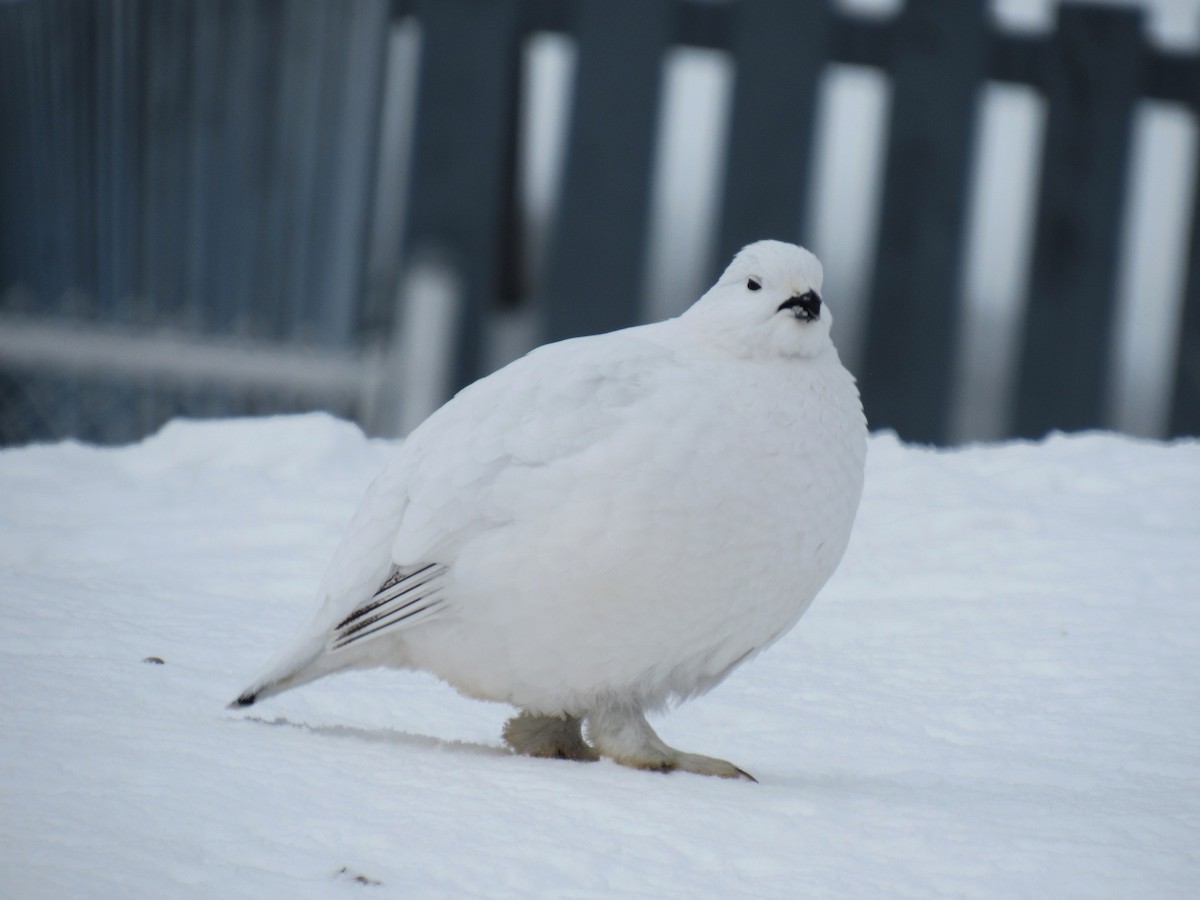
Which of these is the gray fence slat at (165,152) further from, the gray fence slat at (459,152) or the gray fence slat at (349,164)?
the gray fence slat at (459,152)

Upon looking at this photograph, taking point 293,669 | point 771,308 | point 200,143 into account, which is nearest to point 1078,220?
point 200,143

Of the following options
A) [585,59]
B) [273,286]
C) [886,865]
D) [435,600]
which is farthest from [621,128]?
[886,865]

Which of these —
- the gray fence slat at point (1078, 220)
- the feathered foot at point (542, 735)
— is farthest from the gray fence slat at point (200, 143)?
the feathered foot at point (542, 735)

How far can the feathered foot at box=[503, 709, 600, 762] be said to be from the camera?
6.44 feet

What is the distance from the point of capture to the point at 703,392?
1.84m

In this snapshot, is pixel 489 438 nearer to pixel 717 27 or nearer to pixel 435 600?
pixel 435 600

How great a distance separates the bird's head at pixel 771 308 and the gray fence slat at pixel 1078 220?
3.64m

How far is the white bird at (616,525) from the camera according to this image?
5.75 ft

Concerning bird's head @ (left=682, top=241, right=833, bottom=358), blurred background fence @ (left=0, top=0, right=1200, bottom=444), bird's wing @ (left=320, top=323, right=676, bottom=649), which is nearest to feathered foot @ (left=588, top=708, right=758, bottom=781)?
bird's wing @ (left=320, top=323, right=676, bottom=649)

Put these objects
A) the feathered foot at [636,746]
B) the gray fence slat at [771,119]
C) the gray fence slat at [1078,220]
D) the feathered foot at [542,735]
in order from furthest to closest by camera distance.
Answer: the gray fence slat at [1078,220], the gray fence slat at [771,119], the feathered foot at [542,735], the feathered foot at [636,746]

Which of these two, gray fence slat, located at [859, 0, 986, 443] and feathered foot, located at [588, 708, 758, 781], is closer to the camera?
feathered foot, located at [588, 708, 758, 781]

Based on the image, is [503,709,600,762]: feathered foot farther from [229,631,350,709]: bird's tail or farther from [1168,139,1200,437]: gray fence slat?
[1168,139,1200,437]: gray fence slat

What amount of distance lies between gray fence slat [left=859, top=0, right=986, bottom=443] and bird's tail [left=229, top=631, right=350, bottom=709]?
362 centimetres

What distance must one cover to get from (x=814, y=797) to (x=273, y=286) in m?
3.99
